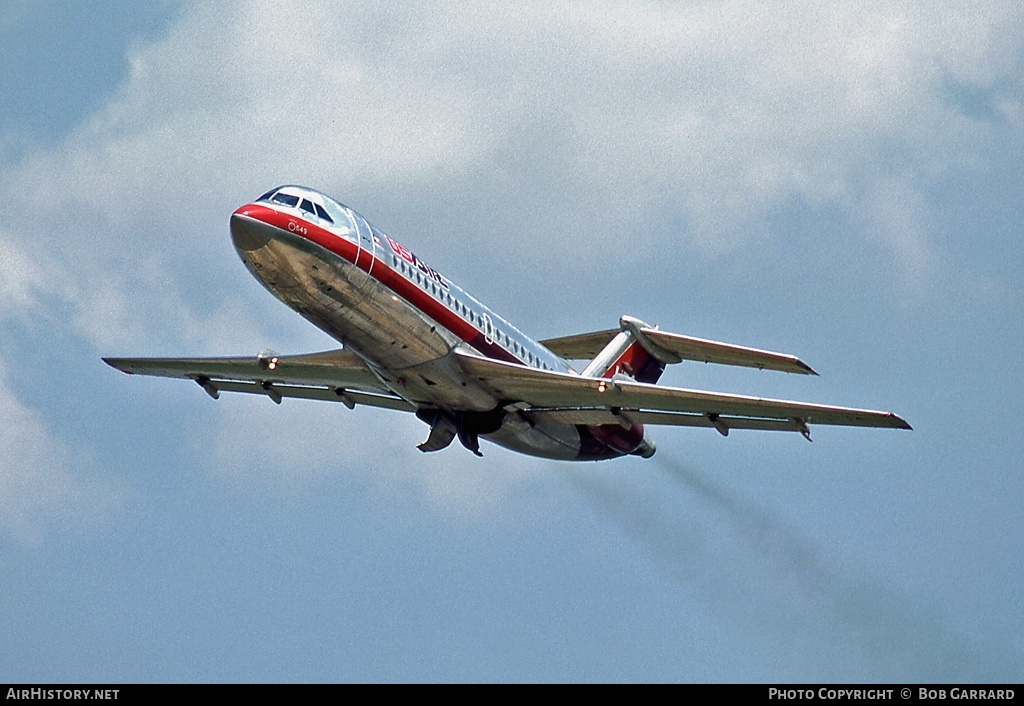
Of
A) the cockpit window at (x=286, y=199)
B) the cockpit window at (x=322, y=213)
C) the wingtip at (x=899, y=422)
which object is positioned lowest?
the wingtip at (x=899, y=422)

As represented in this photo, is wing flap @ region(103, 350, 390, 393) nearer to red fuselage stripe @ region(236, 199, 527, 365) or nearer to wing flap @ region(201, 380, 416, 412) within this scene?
wing flap @ region(201, 380, 416, 412)

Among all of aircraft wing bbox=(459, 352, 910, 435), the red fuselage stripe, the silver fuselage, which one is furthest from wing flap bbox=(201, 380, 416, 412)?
the red fuselage stripe

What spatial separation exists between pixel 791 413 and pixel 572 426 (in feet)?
25.3

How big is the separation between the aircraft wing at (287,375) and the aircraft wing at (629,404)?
14.4ft

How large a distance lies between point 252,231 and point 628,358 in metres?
16.5

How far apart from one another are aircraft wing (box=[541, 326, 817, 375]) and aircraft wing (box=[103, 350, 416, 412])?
259 inches

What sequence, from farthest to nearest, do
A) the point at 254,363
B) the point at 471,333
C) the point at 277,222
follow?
1. the point at 254,363
2. the point at 471,333
3. the point at 277,222

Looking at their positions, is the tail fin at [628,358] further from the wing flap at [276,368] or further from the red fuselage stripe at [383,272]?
the wing flap at [276,368]

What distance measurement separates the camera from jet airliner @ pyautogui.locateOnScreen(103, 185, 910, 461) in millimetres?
48094

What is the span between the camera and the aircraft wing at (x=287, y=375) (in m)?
54.4

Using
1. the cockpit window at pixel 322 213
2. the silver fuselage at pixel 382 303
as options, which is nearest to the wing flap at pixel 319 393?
the silver fuselage at pixel 382 303
